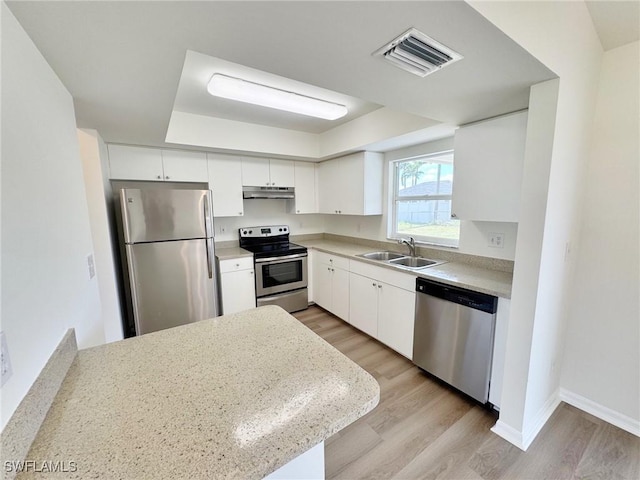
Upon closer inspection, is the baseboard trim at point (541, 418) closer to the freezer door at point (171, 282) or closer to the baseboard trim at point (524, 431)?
the baseboard trim at point (524, 431)

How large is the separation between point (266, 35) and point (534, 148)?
1440 mm

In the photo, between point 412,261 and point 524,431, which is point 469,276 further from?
point 524,431

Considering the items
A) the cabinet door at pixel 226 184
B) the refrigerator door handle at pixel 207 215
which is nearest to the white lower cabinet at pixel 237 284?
the refrigerator door handle at pixel 207 215

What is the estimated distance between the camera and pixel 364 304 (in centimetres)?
282

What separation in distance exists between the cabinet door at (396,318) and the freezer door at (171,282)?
178cm

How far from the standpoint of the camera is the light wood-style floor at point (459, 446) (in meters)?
1.45

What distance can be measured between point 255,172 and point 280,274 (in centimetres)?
134

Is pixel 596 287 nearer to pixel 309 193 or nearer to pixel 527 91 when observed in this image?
pixel 527 91

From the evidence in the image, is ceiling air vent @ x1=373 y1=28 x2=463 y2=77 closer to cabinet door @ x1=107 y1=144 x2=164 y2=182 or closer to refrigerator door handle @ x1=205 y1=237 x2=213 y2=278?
refrigerator door handle @ x1=205 y1=237 x2=213 y2=278

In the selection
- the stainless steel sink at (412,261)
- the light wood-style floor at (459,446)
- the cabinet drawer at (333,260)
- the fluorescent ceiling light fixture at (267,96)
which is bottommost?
the light wood-style floor at (459,446)

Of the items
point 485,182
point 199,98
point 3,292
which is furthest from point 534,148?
point 199,98

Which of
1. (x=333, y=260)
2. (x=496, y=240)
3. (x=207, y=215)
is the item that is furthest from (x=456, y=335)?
(x=207, y=215)

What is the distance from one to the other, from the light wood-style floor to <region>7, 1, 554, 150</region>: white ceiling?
209 cm

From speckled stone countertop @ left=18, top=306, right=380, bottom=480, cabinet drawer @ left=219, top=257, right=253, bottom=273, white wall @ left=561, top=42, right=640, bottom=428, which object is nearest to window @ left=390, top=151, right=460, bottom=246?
white wall @ left=561, top=42, right=640, bottom=428
